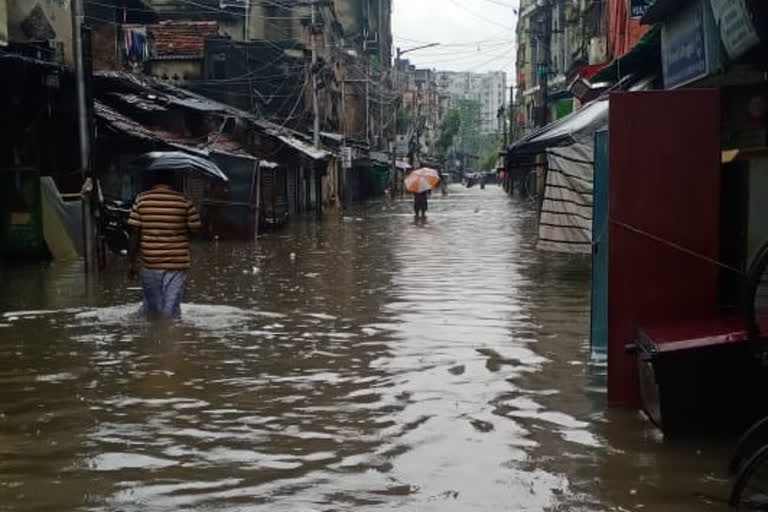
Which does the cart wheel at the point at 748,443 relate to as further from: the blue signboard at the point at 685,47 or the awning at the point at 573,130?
the awning at the point at 573,130

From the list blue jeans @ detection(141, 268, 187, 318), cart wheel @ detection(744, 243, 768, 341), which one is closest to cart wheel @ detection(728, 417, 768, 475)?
cart wheel @ detection(744, 243, 768, 341)

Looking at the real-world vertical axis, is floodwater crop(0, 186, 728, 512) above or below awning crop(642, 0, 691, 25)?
below

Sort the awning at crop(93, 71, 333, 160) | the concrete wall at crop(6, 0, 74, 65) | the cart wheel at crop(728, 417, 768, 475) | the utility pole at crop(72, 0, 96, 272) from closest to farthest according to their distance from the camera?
the cart wheel at crop(728, 417, 768, 475), the utility pole at crop(72, 0, 96, 272), the concrete wall at crop(6, 0, 74, 65), the awning at crop(93, 71, 333, 160)

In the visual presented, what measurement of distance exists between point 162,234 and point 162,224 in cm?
10

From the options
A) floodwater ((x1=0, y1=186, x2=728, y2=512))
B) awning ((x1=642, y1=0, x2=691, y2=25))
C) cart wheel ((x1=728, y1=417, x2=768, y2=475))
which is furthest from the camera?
awning ((x1=642, y1=0, x2=691, y2=25))

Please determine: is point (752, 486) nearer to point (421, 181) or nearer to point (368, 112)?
point (421, 181)

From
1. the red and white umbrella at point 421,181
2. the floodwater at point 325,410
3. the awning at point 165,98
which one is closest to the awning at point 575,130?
the floodwater at point 325,410

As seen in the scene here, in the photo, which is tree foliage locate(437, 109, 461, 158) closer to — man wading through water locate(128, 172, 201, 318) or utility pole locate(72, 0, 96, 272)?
utility pole locate(72, 0, 96, 272)

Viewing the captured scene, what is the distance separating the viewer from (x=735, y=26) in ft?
21.6

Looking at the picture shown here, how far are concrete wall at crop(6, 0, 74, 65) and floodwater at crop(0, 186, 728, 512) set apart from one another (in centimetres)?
567

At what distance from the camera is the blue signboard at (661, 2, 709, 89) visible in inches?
313

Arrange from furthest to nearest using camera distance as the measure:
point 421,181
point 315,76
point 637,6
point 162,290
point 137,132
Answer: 1. point 315,76
2. point 421,181
3. point 137,132
4. point 637,6
5. point 162,290

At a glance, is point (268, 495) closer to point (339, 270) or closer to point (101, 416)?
point (101, 416)

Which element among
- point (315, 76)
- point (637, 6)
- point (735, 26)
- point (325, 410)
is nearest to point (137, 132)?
point (637, 6)
